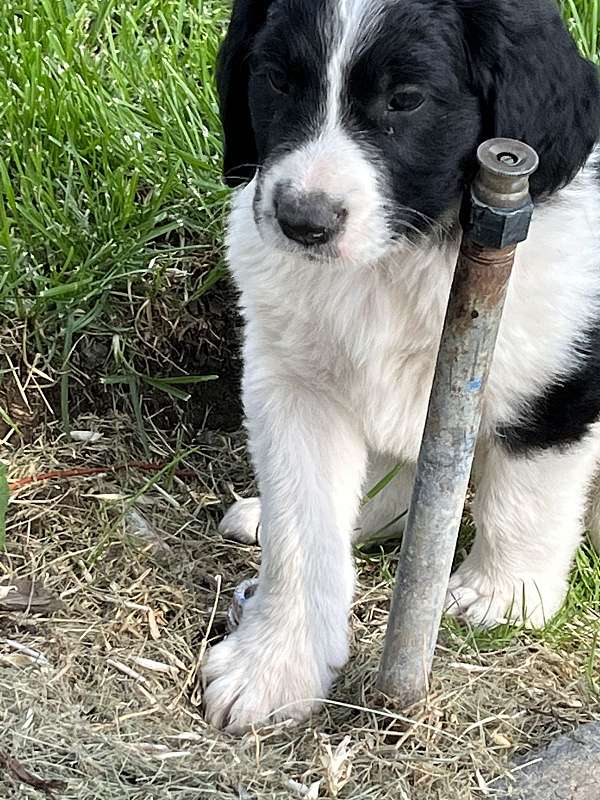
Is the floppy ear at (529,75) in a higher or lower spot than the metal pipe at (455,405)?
higher

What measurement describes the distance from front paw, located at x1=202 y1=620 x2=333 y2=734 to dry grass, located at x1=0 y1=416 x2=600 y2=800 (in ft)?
0.15

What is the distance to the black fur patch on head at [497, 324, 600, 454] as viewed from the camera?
10.3 ft

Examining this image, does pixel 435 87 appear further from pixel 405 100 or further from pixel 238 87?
pixel 238 87

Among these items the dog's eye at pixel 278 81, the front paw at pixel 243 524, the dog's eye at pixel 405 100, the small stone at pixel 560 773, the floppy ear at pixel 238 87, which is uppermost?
the dog's eye at pixel 405 100

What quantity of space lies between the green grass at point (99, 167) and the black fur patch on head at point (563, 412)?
4.50 feet

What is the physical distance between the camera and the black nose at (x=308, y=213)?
2586mm

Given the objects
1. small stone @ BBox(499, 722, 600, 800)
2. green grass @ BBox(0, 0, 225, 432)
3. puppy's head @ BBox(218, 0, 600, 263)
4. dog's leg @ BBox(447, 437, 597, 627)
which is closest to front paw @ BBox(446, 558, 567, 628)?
dog's leg @ BBox(447, 437, 597, 627)

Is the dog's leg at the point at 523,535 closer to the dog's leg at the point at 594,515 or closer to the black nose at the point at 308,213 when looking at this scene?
the dog's leg at the point at 594,515

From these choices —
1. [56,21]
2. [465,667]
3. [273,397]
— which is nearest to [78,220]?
[56,21]

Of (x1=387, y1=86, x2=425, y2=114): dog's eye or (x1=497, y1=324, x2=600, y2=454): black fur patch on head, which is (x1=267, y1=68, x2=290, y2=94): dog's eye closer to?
(x1=387, y1=86, x2=425, y2=114): dog's eye

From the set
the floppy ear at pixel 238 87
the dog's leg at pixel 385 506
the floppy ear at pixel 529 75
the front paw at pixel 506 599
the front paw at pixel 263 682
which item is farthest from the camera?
the dog's leg at pixel 385 506

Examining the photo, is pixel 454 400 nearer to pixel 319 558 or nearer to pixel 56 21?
pixel 319 558

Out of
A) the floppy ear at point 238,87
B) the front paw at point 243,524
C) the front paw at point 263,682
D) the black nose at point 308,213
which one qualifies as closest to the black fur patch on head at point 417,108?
the black nose at point 308,213

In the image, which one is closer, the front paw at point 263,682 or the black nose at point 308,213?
the black nose at point 308,213
